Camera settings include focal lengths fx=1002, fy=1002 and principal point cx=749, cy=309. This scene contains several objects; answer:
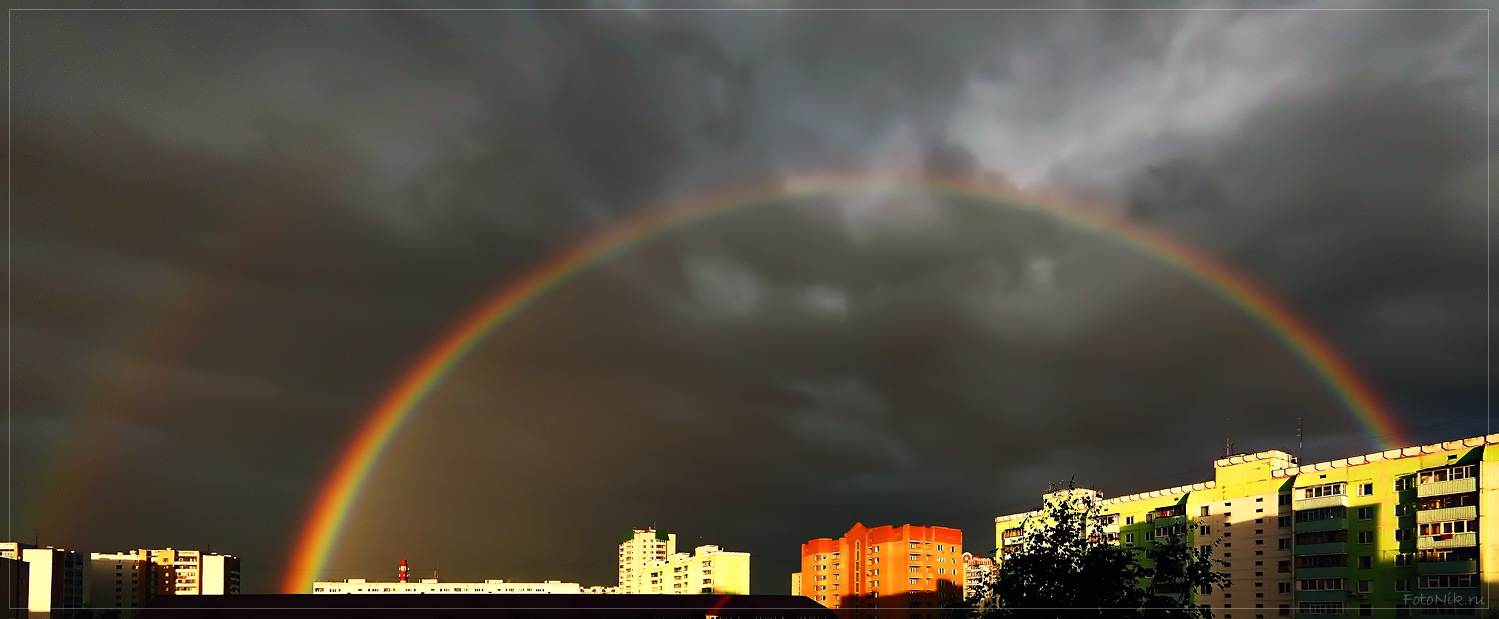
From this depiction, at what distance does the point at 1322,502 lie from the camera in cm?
7806

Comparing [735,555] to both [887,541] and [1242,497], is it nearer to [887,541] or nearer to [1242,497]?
[887,541]

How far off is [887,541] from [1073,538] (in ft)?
423

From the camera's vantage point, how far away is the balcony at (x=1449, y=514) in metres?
66.4

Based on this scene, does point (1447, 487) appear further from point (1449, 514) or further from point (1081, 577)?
point (1081, 577)

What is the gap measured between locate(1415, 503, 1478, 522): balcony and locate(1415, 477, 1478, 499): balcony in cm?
108

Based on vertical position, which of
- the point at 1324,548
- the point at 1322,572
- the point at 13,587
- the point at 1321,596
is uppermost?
the point at 1324,548

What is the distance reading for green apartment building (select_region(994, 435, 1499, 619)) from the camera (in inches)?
2613

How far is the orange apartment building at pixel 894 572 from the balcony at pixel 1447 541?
270 feet

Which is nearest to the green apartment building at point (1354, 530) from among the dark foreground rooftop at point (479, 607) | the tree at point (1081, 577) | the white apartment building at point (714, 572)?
the dark foreground rooftop at point (479, 607)

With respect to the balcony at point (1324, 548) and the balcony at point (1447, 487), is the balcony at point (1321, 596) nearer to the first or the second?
the balcony at point (1324, 548)

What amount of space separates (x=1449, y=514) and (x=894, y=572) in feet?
295

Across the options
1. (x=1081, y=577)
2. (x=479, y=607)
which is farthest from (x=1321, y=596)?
(x=479, y=607)

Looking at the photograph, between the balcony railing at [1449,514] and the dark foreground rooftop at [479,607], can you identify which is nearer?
the balcony railing at [1449,514]

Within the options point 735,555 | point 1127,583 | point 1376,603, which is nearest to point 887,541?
point 735,555
